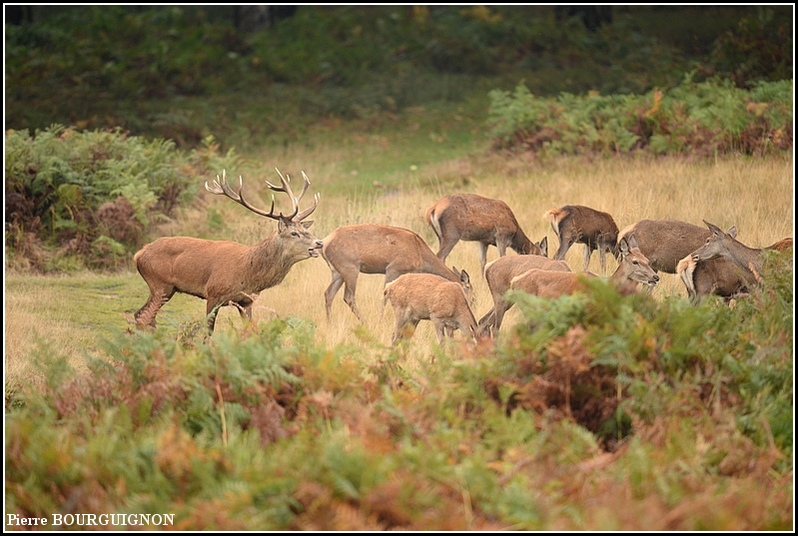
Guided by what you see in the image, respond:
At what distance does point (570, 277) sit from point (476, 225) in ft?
12.6

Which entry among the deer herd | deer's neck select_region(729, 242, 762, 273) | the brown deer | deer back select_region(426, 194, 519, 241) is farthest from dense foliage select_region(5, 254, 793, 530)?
deer back select_region(426, 194, 519, 241)

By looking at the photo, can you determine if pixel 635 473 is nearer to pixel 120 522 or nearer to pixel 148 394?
pixel 120 522

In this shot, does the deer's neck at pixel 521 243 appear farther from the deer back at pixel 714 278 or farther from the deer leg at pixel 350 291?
the deer back at pixel 714 278

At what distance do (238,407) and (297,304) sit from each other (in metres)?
5.60

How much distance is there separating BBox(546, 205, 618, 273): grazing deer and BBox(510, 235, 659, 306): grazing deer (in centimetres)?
152

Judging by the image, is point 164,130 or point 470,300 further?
point 164,130

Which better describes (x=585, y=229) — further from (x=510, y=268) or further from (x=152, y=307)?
(x=152, y=307)

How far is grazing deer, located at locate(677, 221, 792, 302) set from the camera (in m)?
10.1

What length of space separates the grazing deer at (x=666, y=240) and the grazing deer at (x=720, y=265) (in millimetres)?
952

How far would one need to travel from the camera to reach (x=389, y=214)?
15.6m

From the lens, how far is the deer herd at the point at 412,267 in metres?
9.97

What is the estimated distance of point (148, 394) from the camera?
7047 mm

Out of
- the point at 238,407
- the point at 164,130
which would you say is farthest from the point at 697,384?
the point at 164,130

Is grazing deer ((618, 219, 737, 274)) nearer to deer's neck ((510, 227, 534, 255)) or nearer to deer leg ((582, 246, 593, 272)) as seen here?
deer leg ((582, 246, 593, 272))
